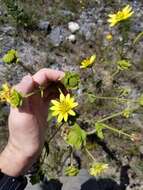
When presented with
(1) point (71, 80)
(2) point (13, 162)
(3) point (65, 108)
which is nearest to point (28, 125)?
(2) point (13, 162)

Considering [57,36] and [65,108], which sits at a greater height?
[65,108]

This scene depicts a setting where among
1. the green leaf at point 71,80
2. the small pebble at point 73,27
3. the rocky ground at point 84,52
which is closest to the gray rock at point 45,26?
the rocky ground at point 84,52

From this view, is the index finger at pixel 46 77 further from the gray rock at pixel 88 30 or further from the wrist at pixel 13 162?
the gray rock at pixel 88 30

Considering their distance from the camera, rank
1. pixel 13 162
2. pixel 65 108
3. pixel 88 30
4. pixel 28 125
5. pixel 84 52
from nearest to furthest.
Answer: pixel 65 108 → pixel 28 125 → pixel 13 162 → pixel 84 52 → pixel 88 30

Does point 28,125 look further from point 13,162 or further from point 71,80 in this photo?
point 71,80

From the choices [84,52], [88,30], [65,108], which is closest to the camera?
[65,108]

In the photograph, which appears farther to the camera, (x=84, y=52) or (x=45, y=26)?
(x=45, y=26)

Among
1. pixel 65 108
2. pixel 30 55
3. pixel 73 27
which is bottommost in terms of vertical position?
pixel 30 55
